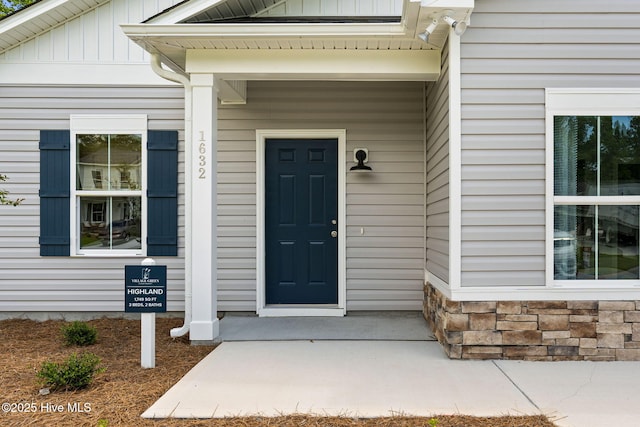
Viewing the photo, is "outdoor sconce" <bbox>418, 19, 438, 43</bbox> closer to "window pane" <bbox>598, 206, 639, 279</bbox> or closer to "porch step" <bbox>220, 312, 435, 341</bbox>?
"window pane" <bbox>598, 206, 639, 279</bbox>

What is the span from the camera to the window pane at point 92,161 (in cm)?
556

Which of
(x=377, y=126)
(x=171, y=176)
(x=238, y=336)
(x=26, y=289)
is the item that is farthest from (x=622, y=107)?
(x=26, y=289)

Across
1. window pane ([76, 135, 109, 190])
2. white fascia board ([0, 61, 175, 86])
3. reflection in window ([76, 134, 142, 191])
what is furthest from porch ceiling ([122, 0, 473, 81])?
window pane ([76, 135, 109, 190])

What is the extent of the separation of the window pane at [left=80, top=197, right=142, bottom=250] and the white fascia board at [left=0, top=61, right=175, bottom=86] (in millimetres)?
1387

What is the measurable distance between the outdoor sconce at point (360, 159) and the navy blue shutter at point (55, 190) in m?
3.37

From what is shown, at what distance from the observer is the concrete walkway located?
9.78 ft

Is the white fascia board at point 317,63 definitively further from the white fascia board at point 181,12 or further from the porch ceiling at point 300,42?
the white fascia board at point 181,12

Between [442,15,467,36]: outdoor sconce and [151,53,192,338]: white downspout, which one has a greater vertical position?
[442,15,467,36]: outdoor sconce

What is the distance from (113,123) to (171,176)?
3.05ft

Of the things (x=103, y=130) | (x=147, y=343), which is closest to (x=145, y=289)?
(x=147, y=343)

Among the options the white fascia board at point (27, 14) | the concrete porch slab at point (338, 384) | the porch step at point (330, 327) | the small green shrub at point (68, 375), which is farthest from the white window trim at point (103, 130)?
the small green shrub at point (68, 375)

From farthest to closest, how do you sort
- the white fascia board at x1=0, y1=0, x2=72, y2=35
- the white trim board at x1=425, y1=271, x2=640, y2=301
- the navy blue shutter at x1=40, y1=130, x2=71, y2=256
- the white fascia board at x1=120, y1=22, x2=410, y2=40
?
the navy blue shutter at x1=40, y1=130, x2=71, y2=256 → the white fascia board at x1=0, y1=0, x2=72, y2=35 → the white fascia board at x1=120, y1=22, x2=410, y2=40 → the white trim board at x1=425, y1=271, x2=640, y2=301

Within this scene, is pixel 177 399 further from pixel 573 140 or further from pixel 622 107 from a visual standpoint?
pixel 622 107

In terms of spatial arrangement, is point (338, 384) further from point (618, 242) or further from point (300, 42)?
point (300, 42)
